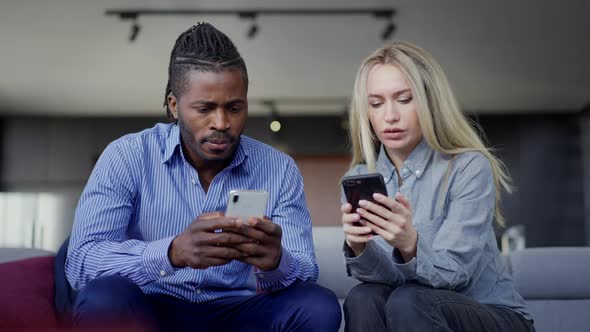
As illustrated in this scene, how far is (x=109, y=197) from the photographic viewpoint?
179 centimetres

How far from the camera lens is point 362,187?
4.95 feet

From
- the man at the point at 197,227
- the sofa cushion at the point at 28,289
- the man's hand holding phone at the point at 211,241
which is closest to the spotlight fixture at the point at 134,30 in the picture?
the sofa cushion at the point at 28,289

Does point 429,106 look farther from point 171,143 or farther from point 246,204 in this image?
point 171,143

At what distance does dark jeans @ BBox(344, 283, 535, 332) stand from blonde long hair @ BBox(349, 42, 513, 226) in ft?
1.18

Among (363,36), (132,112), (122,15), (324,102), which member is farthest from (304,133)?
(122,15)

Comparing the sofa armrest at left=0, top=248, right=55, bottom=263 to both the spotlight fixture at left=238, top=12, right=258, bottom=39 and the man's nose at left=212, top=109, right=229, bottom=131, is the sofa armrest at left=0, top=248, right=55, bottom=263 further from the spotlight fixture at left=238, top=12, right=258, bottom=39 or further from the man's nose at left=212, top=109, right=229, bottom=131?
the spotlight fixture at left=238, top=12, right=258, bottom=39

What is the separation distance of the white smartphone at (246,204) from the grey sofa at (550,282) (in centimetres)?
88

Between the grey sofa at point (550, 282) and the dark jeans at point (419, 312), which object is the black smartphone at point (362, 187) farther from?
the grey sofa at point (550, 282)

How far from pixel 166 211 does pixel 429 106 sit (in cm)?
72

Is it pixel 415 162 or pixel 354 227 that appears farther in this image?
pixel 415 162

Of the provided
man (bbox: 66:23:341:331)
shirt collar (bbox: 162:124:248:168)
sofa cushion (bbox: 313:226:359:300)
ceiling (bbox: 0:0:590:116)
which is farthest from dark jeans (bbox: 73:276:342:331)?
ceiling (bbox: 0:0:590:116)

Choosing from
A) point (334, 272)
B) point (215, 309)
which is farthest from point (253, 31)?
point (215, 309)

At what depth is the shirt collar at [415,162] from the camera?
1.79 metres

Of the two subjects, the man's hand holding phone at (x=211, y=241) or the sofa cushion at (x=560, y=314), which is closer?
the man's hand holding phone at (x=211, y=241)
